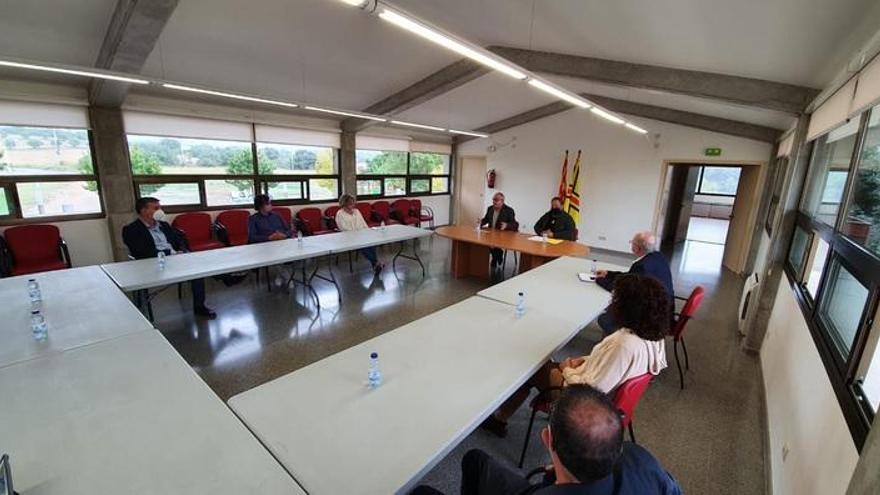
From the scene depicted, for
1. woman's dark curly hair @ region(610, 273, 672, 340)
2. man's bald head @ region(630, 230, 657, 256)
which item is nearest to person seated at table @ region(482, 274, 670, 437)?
woman's dark curly hair @ region(610, 273, 672, 340)

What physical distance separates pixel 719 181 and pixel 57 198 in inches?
696

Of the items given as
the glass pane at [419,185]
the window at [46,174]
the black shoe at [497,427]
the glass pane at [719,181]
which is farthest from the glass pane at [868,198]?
the glass pane at [719,181]

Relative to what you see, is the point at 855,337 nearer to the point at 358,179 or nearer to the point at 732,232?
the point at 732,232

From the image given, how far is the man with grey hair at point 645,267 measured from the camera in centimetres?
283

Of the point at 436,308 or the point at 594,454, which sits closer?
the point at 594,454

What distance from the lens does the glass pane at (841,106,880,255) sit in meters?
1.79

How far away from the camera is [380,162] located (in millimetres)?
8672

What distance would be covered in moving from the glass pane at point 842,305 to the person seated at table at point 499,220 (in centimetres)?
389

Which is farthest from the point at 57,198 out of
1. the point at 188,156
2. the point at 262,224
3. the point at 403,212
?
the point at 403,212

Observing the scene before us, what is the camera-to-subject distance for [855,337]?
1610mm

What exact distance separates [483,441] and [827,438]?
1.63 m

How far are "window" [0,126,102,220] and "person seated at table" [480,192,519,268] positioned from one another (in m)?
5.59

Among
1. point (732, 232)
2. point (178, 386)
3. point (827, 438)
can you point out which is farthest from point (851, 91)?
point (732, 232)

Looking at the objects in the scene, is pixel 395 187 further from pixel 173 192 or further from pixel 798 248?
pixel 798 248
